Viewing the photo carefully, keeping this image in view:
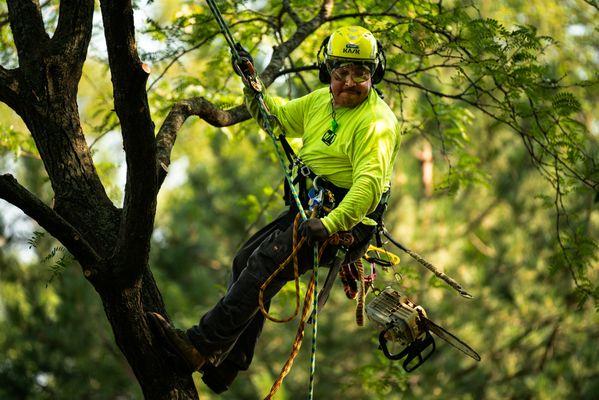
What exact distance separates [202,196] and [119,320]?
14646mm

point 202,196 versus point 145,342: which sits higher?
point 202,196

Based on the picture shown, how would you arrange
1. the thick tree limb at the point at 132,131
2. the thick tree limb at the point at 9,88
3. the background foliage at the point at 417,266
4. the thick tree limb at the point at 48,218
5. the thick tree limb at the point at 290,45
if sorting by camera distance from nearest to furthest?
the thick tree limb at the point at 132,131
the thick tree limb at the point at 48,218
the thick tree limb at the point at 9,88
the thick tree limb at the point at 290,45
the background foliage at the point at 417,266

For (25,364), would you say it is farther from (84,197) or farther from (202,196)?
(84,197)

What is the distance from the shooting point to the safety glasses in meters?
4.11

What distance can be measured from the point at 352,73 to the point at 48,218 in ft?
5.09

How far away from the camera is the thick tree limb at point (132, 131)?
308cm

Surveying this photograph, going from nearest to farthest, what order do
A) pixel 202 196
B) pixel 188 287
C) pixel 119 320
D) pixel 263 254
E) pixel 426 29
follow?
1. pixel 119 320
2. pixel 263 254
3. pixel 426 29
4. pixel 188 287
5. pixel 202 196

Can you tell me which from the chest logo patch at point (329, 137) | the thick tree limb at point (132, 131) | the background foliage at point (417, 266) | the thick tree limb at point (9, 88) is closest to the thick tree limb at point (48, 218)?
the thick tree limb at point (132, 131)

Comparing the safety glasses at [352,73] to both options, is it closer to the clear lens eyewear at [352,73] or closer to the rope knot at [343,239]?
the clear lens eyewear at [352,73]

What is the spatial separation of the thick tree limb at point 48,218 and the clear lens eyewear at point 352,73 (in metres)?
1.39

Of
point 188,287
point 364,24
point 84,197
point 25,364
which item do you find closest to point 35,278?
point 25,364

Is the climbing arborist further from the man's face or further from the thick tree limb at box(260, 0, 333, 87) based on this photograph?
the thick tree limb at box(260, 0, 333, 87)

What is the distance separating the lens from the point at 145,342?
373 centimetres

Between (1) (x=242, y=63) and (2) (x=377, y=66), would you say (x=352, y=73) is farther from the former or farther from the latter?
(1) (x=242, y=63)
